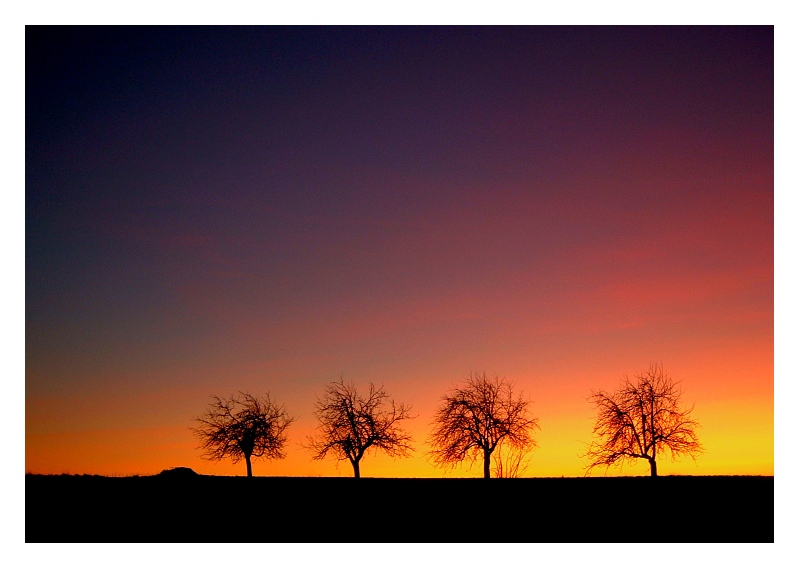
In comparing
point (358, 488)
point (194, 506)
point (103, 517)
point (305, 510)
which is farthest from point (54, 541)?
point (358, 488)

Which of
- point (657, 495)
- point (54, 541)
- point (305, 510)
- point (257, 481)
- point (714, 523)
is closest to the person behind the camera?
point (54, 541)

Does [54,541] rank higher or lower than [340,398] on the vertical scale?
lower

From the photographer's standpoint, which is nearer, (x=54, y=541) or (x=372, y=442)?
(x=54, y=541)

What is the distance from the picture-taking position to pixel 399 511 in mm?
40656

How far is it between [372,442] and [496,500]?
18347mm

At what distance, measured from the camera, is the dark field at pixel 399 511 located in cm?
3581

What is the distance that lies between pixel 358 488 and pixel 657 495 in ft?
54.0

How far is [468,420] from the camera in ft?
192

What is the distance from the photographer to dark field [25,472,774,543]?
1410 inches

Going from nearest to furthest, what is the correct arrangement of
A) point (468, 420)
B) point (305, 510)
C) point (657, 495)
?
point (305, 510), point (657, 495), point (468, 420)

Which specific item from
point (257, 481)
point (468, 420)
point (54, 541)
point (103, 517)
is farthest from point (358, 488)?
point (54, 541)

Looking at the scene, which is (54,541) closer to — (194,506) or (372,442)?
(194,506)

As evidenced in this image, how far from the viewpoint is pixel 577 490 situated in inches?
1810

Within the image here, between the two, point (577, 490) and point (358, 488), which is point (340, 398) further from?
point (577, 490)
